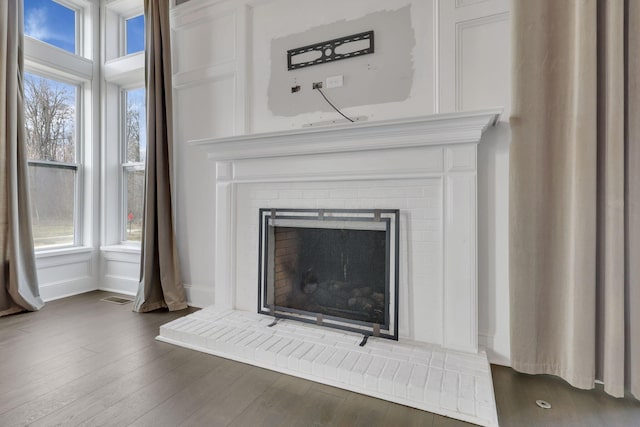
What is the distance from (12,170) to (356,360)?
322 centimetres

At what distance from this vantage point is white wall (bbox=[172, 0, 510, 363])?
201 centimetres

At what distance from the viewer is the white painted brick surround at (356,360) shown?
5.04 ft

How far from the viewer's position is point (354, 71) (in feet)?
7.72

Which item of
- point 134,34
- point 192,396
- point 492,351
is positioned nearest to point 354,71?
point 492,351

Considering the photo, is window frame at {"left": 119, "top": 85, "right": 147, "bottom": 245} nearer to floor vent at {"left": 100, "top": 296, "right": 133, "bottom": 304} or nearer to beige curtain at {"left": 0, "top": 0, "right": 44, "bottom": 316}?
floor vent at {"left": 100, "top": 296, "right": 133, "bottom": 304}

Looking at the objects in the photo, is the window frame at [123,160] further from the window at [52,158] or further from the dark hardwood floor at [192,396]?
the dark hardwood floor at [192,396]

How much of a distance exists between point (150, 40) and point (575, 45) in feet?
10.7

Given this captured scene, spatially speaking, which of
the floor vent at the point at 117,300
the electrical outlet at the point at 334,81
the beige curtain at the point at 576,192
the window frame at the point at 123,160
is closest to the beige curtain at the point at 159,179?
the floor vent at the point at 117,300

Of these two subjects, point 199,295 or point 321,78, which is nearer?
point 321,78

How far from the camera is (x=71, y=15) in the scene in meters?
3.55

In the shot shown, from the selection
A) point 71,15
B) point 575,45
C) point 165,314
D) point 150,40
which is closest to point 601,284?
point 575,45

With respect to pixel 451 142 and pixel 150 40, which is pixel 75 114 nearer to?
pixel 150 40

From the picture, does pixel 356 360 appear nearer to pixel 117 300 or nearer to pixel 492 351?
pixel 492 351

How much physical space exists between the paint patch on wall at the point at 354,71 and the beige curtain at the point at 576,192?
0.67 meters
